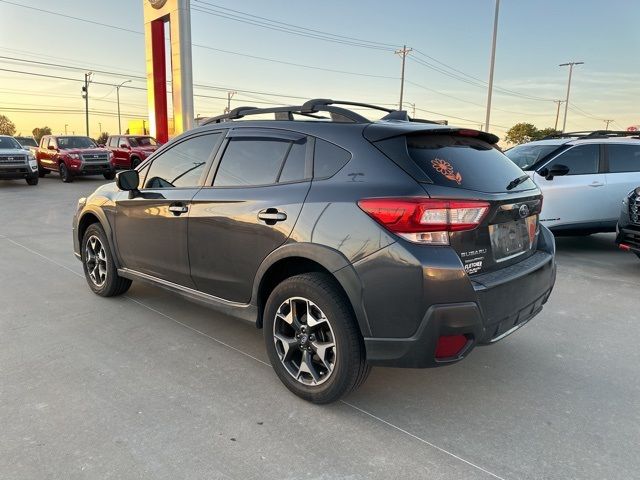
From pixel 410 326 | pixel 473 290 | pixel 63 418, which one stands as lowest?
pixel 63 418

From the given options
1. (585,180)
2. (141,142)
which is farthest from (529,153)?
(141,142)

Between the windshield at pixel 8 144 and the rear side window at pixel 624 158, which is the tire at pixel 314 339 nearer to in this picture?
the rear side window at pixel 624 158

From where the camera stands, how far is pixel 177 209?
3.76 m

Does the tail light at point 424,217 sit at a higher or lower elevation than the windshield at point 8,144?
lower

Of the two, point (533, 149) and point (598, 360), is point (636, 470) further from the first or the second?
point (533, 149)

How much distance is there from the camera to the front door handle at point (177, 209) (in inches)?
146

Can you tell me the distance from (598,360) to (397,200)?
88.8 inches

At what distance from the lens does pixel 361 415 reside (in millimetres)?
2850

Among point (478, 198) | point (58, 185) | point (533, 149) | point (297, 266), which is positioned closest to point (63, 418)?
point (297, 266)

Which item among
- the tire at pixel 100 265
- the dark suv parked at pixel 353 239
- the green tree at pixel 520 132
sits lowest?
the tire at pixel 100 265

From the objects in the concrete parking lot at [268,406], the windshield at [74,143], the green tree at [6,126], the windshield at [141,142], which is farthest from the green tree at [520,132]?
the green tree at [6,126]

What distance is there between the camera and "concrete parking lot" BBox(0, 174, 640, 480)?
240cm

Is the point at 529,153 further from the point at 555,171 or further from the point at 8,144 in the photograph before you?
the point at 8,144

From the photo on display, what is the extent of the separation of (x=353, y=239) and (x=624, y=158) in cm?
672
